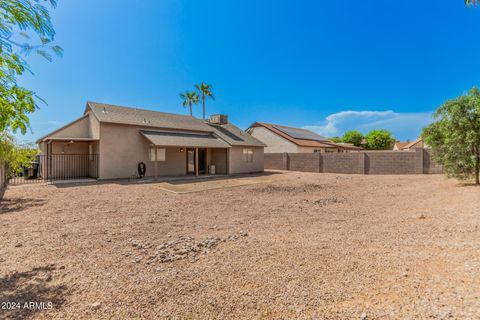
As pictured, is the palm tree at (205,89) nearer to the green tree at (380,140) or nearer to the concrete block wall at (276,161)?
the concrete block wall at (276,161)

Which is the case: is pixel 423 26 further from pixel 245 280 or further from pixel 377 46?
pixel 245 280

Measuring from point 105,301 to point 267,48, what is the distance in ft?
67.4

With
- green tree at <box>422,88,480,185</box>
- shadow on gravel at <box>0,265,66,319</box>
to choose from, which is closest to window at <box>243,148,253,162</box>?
green tree at <box>422,88,480,185</box>

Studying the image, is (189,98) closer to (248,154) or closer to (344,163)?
(248,154)

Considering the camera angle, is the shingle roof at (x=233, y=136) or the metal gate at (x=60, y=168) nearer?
the metal gate at (x=60, y=168)

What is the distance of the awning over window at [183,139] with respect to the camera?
51.6ft

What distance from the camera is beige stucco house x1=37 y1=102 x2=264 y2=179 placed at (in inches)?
593

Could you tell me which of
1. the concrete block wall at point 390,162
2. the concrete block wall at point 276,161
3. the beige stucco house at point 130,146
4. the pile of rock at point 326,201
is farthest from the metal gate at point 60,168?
the concrete block wall at point 390,162

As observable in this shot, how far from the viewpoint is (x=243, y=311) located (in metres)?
2.61

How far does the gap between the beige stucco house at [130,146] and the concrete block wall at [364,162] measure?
667 centimetres

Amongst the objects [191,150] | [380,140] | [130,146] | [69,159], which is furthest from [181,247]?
[380,140]

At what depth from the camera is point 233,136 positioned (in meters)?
22.2

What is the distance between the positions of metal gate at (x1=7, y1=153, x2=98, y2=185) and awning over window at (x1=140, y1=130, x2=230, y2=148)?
12.9ft

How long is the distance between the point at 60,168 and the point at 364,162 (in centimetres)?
2423
